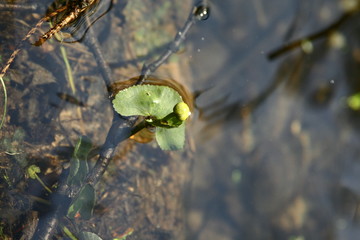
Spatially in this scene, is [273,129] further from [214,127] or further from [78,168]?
[78,168]

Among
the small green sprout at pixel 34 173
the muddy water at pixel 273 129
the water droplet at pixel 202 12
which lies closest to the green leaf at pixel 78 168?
the small green sprout at pixel 34 173

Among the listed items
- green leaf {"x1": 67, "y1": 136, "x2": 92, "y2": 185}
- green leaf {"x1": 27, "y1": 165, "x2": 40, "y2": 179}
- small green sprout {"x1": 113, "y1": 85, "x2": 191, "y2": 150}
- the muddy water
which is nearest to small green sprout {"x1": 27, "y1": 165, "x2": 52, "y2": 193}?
green leaf {"x1": 27, "y1": 165, "x2": 40, "y2": 179}

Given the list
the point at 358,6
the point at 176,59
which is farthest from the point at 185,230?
the point at 358,6

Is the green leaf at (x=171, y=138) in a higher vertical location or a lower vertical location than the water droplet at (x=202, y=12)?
lower

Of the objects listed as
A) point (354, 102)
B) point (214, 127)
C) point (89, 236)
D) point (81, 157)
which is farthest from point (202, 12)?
point (89, 236)

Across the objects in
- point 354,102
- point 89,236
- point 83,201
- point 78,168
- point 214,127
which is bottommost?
point 354,102

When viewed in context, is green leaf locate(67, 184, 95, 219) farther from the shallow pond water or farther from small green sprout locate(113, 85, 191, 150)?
Answer: small green sprout locate(113, 85, 191, 150)

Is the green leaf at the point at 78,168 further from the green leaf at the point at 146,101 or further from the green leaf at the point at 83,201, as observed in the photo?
the green leaf at the point at 146,101
